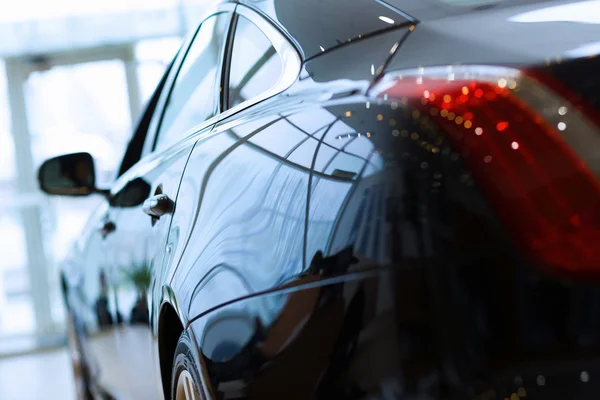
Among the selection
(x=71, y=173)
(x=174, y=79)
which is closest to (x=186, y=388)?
(x=174, y=79)

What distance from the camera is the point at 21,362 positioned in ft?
25.5

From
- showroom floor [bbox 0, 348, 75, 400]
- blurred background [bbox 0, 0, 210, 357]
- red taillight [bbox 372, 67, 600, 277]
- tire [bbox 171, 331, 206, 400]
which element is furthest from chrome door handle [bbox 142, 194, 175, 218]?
blurred background [bbox 0, 0, 210, 357]

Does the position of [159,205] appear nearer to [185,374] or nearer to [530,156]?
[185,374]

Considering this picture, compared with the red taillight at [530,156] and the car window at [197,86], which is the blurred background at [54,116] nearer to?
the car window at [197,86]

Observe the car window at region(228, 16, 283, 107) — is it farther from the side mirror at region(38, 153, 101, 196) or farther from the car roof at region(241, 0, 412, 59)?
the side mirror at region(38, 153, 101, 196)

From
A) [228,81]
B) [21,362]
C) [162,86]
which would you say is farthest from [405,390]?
[21,362]

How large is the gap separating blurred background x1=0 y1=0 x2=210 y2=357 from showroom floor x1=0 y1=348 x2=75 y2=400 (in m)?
0.69

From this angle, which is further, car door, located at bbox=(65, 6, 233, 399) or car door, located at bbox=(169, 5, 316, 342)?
car door, located at bbox=(65, 6, 233, 399)

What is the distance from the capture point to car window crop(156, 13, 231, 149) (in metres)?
2.02

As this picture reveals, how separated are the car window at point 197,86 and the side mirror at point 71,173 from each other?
1.31 ft

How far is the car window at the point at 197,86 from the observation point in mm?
2018

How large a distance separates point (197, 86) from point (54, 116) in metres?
7.23

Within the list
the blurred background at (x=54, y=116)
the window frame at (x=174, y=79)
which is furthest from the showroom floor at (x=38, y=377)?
the window frame at (x=174, y=79)

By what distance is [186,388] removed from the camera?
5.24 ft
